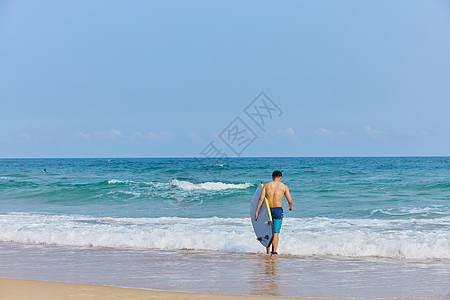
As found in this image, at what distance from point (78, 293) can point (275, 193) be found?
13.0 ft

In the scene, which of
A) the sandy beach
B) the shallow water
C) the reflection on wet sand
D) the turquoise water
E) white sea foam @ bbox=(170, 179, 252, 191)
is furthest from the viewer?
white sea foam @ bbox=(170, 179, 252, 191)

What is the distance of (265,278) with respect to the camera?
6.37m

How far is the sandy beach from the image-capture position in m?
5.08

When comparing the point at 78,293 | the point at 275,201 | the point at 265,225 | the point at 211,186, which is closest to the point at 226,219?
the point at 265,225

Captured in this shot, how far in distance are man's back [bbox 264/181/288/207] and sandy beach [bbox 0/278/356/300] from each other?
3160mm

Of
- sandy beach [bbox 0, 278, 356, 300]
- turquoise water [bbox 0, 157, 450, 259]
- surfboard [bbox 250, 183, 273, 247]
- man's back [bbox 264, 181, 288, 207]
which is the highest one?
man's back [bbox 264, 181, 288, 207]

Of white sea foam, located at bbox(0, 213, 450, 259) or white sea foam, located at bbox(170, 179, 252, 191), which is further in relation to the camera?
white sea foam, located at bbox(170, 179, 252, 191)

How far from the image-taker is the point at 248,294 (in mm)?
5445

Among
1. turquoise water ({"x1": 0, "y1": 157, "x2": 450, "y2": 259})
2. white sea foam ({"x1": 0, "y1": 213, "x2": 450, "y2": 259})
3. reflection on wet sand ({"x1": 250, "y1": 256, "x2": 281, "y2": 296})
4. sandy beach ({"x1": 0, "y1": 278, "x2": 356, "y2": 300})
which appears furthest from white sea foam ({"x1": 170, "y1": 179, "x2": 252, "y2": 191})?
sandy beach ({"x1": 0, "y1": 278, "x2": 356, "y2": 300})

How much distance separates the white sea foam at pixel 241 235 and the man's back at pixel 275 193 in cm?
115

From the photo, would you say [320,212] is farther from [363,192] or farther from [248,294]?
[248,294]

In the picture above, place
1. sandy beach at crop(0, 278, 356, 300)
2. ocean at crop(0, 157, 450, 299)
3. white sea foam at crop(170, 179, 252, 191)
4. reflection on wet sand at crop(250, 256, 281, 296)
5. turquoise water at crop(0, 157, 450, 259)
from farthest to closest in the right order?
white sea foam at crop(170, 179, 252, 191) → turquoise water at crop(0, 157, 450, 259) → ocean at crop(0, 157, 450, 299) → reflection on wet sand at crop(250, 256, 281, 296) → sandy beach at crop(0, 278, 356, 300)

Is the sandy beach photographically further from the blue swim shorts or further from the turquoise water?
the turquoise water

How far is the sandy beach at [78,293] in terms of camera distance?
508 cm
